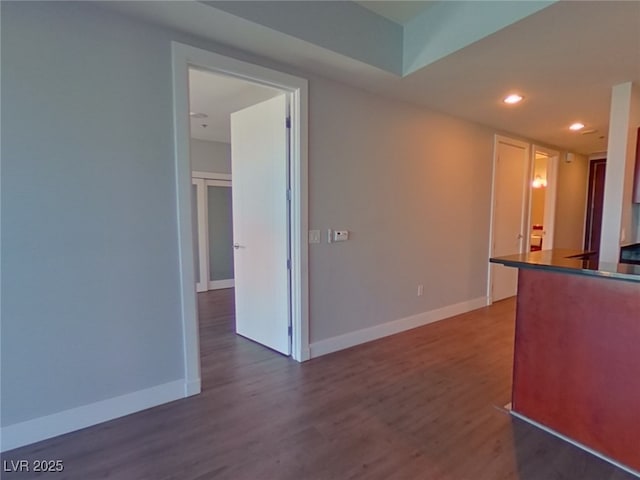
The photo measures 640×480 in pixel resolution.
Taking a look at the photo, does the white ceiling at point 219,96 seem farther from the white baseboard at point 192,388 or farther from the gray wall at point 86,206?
the white baseboard at point 192,388

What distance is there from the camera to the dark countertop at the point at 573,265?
5.53 ft

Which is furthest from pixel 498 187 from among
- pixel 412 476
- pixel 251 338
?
pixel 412 476

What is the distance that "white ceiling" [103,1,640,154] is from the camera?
Result: 1.94 m

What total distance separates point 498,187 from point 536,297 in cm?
291

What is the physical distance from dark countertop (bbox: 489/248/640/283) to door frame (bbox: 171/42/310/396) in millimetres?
1502

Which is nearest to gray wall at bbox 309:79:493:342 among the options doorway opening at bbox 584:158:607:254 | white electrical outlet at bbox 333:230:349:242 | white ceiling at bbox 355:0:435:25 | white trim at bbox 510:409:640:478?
white electrical outlet at bbox 333:230:349:242

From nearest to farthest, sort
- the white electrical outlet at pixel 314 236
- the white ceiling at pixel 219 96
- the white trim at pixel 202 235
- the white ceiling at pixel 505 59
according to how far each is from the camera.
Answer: the white ceiling at pixel 505 59 → the white electrical outlet at pixel 314 236 → the white ceiling at pixel 219 96 → the white trim at pixel 202 235

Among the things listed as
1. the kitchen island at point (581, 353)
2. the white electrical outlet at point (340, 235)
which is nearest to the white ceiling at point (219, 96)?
the white electrical outlet at point (340, 235)

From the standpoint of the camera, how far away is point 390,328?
11.9 feet

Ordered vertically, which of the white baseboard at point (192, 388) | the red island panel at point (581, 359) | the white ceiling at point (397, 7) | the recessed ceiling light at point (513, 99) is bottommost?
the white baseboard at point (192, 388)

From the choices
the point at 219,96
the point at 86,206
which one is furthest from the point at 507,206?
the point at 86,206

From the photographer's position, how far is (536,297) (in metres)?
2.10

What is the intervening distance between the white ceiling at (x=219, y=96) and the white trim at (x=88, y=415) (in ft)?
7.44

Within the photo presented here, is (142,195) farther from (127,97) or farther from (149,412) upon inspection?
(149,412)
